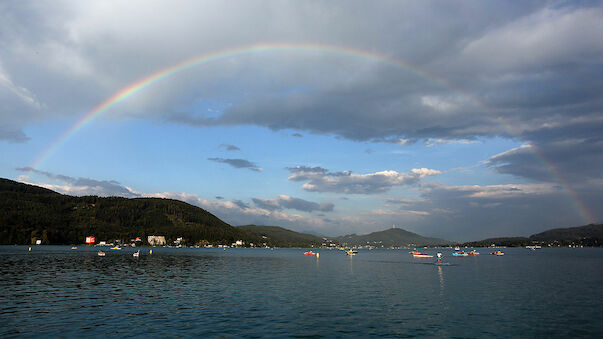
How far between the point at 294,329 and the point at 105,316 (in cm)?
2116

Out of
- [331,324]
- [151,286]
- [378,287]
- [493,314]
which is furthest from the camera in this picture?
[378,287]

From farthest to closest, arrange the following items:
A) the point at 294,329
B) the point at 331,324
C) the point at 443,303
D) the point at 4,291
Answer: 1. the point at 4,291
2. the point at 443,303
3. the point at 331,324
4. the point at 294,329

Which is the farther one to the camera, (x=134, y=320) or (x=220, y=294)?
(x=220, y=294)

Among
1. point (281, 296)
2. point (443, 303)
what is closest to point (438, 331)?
point (443, 303)

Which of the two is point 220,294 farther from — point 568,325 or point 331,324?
point 568,325

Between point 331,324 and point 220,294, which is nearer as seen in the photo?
point 331,324

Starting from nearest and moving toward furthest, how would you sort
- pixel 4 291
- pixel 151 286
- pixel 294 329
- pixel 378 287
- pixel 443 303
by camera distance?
1. pixel 294 329
2. pixel 443 303
3. pixel 4 291
4. pixel 151 286
5. pixel 378 287

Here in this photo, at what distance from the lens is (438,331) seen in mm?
35656

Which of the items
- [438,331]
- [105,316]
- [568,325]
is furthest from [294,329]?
[568,325]

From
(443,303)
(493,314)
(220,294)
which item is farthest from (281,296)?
(493,314)

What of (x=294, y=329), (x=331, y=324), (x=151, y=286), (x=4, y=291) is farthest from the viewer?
(x=151, y=286)

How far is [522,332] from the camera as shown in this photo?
36.0m

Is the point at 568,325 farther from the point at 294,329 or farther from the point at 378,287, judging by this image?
the point at 378,287

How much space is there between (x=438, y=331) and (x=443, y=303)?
61.5ft
